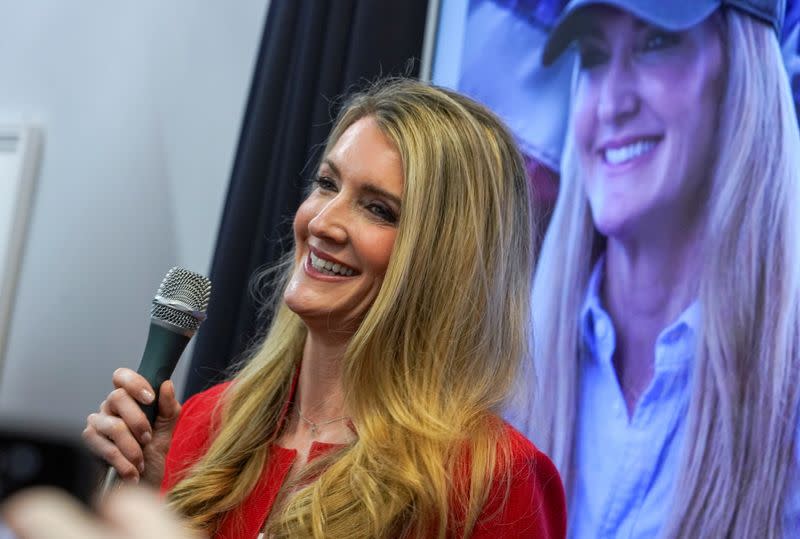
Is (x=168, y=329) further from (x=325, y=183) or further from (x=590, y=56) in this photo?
(x=590, y=56)

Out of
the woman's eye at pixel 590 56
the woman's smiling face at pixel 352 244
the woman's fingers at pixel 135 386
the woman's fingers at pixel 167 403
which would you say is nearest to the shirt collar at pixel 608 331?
the woman's eye at pixel 590 56

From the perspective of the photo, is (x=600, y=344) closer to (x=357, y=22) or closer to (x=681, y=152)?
(x=681, y=152)

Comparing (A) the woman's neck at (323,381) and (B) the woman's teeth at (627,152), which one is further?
(B) the woman's teeth at (627,152)

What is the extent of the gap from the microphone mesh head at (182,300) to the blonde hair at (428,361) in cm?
23

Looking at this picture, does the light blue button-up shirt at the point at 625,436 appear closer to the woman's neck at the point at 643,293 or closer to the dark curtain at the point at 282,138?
the woman's neck at the point at 643,293

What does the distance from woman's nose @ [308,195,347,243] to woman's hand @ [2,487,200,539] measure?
1008 mm

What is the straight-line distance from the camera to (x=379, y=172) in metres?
1.46

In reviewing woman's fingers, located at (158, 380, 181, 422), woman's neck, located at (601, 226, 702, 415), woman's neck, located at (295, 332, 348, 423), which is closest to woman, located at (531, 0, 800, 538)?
woman's neck, located at (601, 226, 702, 415)

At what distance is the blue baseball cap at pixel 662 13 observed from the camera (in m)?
1.82

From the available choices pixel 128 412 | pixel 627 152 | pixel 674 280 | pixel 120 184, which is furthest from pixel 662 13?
pixel 120 184

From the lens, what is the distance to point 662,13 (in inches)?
75.9

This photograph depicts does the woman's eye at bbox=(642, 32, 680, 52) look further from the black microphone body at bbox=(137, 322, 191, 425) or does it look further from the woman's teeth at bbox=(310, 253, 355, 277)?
the black microphone body at bbox=(137, 322, 191, 425)

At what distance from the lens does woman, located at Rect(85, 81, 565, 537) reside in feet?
4.29

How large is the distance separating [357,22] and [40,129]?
100cm
